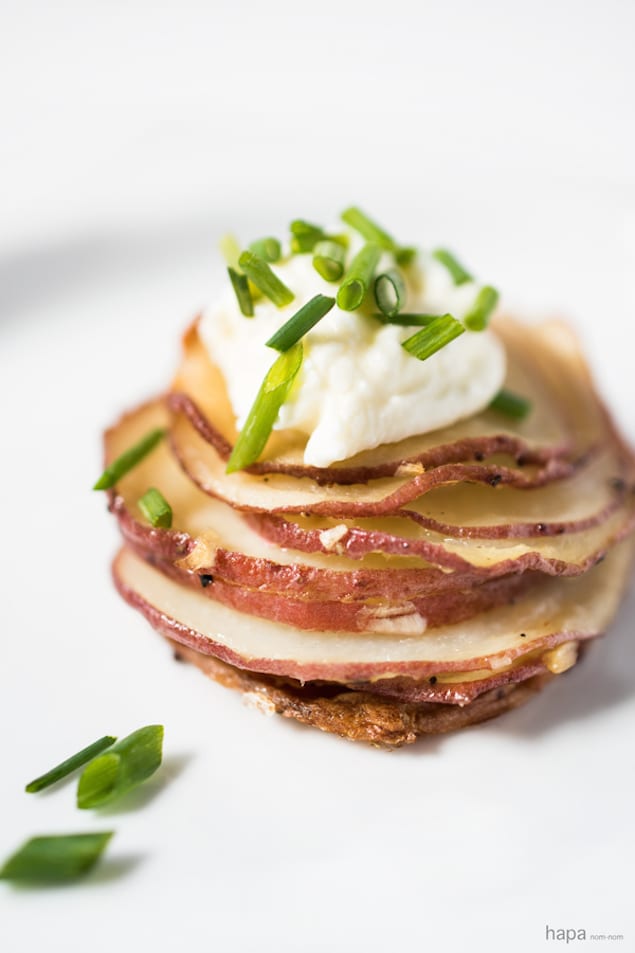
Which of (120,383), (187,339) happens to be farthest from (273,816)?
(120,383)

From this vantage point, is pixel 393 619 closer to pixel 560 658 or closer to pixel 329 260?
pixel 560 658

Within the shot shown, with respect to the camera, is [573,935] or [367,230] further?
[367,230]

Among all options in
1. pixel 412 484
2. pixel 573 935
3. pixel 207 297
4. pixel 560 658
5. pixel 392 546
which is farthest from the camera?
pixel 207 297

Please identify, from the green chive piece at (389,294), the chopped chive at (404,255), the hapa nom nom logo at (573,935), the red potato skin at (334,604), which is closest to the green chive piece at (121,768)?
the red potato skin at (334,604)

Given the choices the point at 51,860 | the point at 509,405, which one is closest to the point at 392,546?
the point at 509,405

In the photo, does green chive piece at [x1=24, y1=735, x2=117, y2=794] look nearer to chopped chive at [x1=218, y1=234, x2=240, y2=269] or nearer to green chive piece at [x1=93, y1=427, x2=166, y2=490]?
green chive piece at [x1=93, y1=427, x2=166, y2=490]

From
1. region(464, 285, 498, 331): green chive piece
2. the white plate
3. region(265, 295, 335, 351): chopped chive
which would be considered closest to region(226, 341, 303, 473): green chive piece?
region(265, 295, 335, 351): chopped chive
